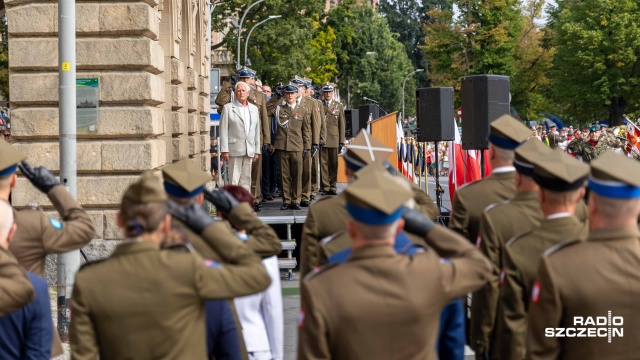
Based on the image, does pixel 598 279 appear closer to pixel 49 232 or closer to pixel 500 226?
pixel 500 226

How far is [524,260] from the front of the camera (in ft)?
17.7

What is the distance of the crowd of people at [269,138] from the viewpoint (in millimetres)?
17688

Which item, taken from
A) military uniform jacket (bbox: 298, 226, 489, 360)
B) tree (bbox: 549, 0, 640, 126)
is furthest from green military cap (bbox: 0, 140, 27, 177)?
tree (bbox: 549, 0, 640, 126)

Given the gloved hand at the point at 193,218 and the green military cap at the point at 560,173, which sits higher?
the green military cap at the point at 560,173

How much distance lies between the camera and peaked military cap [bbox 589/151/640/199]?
4.53 metres

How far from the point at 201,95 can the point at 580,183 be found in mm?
22923

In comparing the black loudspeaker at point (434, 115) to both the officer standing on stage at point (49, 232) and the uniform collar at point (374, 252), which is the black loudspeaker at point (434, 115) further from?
the uniform collar at point (374, 252)

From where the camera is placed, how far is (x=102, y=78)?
49.2 feet

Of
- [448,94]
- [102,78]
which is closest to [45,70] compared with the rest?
[102,78]

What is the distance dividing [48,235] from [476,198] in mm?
2567

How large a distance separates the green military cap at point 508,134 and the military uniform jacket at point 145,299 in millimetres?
2670

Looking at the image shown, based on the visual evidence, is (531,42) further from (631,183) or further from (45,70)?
(631,183)

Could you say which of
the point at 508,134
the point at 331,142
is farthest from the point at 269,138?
the point at 508,134

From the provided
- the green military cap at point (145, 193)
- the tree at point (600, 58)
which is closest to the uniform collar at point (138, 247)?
the green military cap at point (145, 193)
